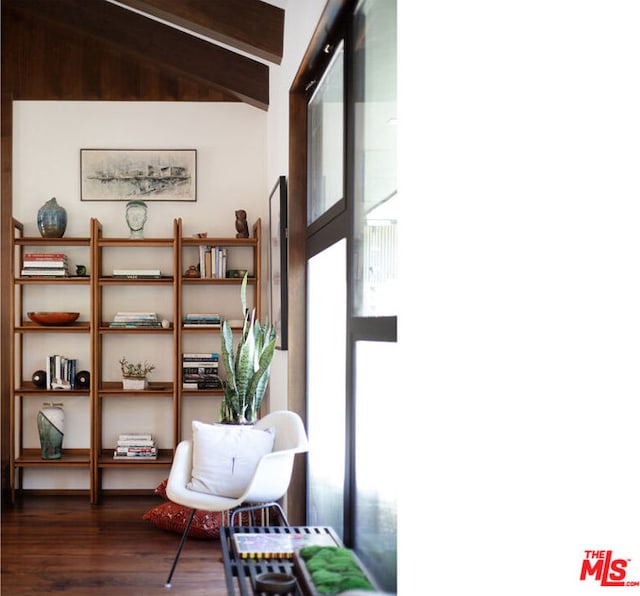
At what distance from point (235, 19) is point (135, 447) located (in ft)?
9.11

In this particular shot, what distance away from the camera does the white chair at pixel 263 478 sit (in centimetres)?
317

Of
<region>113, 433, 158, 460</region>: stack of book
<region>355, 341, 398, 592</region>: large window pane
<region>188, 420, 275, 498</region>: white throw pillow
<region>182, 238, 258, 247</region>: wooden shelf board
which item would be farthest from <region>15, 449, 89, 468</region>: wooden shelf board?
<region>355, 341, 398, 592</region>: large window pane

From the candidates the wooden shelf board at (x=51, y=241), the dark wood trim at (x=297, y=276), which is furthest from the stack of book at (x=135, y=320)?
the dark wood trim at (x=297, y=276)

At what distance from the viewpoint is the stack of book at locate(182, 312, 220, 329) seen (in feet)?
16.9

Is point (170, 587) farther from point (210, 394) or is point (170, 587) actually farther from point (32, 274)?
point (32, 274)

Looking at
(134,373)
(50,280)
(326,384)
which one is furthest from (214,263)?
(326,384)

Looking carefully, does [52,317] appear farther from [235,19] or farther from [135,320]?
[235,19]

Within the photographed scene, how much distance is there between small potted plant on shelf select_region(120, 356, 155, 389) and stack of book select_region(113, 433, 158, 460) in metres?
0.33

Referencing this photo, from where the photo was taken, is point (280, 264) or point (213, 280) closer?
point (280, 264)

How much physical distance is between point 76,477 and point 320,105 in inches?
127

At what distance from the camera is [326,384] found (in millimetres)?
3299

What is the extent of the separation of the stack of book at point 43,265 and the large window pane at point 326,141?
2.19 m

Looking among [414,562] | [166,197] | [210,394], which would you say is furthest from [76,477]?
[414,562]

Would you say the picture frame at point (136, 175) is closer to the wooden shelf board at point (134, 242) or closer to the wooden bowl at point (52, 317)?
the wooden shelf board at point (134, 242)
